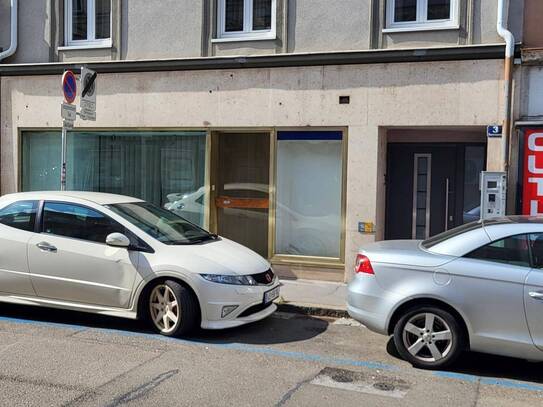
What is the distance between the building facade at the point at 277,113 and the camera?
29.5 feet

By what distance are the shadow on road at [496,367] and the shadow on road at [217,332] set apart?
118cm

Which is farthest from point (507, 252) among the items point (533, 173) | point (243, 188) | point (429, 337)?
point (243, 188)

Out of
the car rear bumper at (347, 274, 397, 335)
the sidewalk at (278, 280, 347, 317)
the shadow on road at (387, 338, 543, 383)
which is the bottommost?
the shadow on road at (387, 338, 543, 383)

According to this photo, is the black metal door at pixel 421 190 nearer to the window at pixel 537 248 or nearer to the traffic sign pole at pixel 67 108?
the window at pixel 537 248

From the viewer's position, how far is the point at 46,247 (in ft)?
21.7

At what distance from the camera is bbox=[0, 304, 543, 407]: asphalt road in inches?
180

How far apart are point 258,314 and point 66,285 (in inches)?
83.7

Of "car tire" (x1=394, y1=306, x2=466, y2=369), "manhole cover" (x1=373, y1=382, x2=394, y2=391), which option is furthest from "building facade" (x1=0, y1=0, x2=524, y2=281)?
"manhole cover" (x1=373, y1=382, x2=394, y2=391)

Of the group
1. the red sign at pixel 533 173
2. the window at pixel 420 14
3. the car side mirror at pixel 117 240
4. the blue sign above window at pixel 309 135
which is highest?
the window at pixel 420 14

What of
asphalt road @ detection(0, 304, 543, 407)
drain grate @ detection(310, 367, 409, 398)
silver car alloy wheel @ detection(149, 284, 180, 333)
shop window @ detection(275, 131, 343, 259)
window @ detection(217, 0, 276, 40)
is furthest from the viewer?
window @ detection(217, 0, 276, 40)

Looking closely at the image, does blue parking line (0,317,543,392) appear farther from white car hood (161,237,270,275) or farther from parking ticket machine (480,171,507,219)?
parking ticket machine (480,171,507,219)

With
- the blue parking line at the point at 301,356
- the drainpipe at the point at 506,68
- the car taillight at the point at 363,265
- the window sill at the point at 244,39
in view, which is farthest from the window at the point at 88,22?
the car taillight at the point at 363,265

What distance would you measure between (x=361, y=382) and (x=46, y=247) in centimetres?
376

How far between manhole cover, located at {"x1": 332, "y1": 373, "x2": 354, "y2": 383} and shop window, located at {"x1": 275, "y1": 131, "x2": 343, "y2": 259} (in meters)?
4.43
